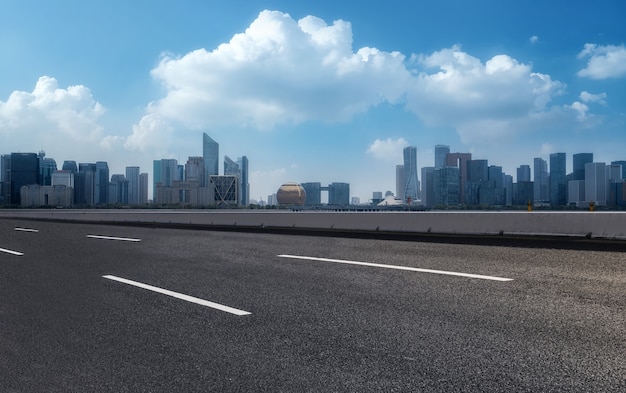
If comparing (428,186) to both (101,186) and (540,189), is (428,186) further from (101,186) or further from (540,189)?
(101,186)

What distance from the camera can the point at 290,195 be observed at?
19100cm

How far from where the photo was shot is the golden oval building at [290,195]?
190250 mm

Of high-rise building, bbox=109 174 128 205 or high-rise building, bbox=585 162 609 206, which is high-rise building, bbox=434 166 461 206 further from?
high-rise building, bbox=109 174 128 205

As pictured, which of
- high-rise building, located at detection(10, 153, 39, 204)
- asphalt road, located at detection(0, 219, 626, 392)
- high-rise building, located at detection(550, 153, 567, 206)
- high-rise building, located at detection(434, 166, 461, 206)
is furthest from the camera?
high-rise building, located at detection(10, 153, 39, 204)

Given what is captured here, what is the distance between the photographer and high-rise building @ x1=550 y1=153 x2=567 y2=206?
98.5 m

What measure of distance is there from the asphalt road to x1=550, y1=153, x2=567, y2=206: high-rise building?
98.5 metres

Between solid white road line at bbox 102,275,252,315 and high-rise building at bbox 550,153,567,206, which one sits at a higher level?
high-rise building at bbox 550,153,567,206

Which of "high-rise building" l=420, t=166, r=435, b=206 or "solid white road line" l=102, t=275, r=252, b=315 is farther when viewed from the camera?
"high-rise building" l=420, t=166, r=435, b=206

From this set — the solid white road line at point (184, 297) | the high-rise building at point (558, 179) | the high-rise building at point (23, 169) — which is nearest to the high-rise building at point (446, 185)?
the high-rise building at point (558, 179)

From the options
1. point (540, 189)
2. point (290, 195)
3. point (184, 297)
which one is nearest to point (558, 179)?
point (540, 189)

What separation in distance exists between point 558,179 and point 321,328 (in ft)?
441

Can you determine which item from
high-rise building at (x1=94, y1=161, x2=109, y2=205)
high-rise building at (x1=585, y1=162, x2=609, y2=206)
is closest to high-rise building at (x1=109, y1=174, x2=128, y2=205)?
high-rise building at (x1=94, y1=161, x2=109, y2=205)

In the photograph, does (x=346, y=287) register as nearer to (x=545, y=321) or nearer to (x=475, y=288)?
(x=475, y=288)

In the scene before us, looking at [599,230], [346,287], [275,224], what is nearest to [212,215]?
[275,224]
